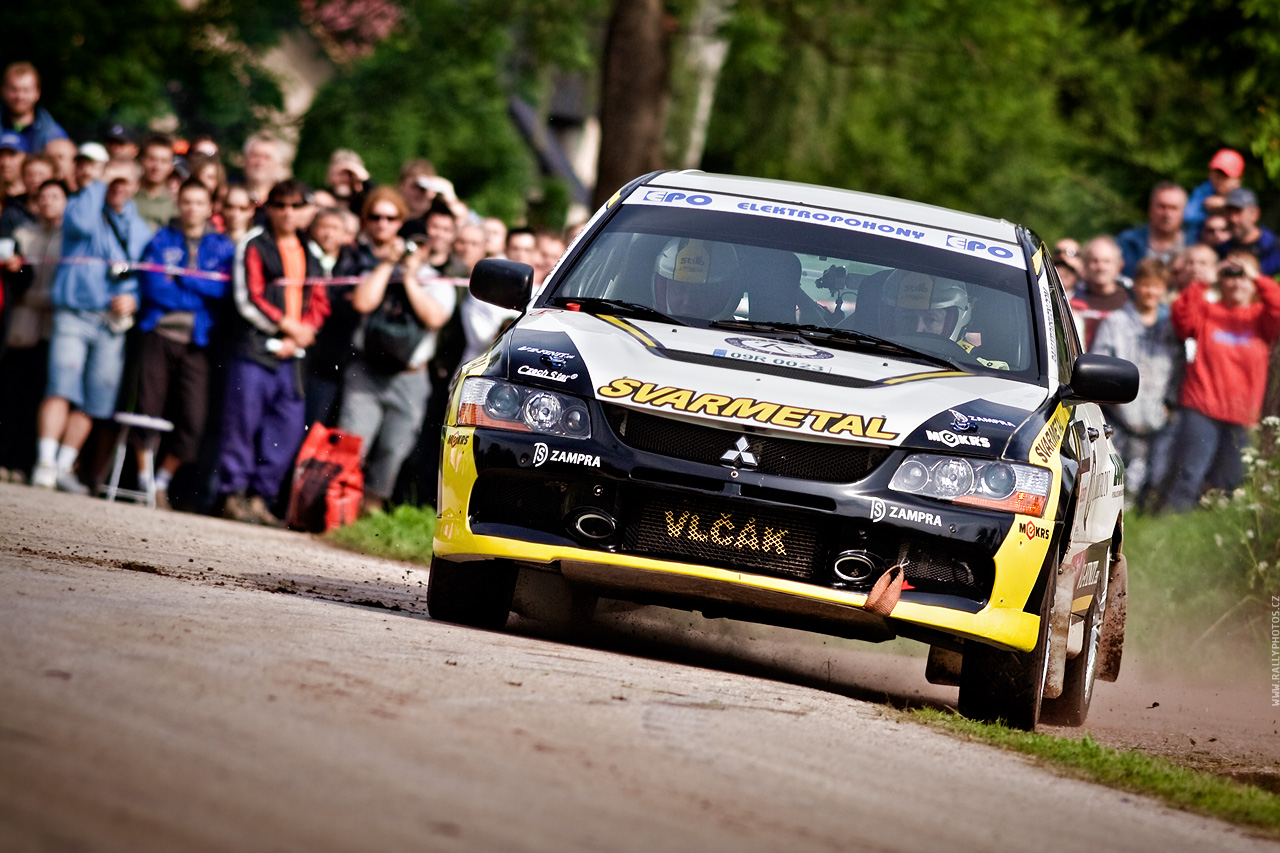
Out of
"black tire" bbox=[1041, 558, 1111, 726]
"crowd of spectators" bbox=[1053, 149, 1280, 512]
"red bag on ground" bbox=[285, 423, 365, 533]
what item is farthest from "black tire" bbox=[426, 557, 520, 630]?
"crowd of spectators" bbox=[1053, 149, 1280, 512]

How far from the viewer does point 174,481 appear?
46.5 ft

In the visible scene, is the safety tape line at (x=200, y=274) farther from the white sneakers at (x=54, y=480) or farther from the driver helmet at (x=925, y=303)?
the driver helmet at (x=925, y=303)

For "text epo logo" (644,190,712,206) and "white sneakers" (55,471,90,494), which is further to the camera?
"white sneakers" (55,471,90,494)

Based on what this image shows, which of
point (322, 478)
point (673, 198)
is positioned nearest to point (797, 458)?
point (673, 198)

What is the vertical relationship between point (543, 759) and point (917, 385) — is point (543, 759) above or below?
below

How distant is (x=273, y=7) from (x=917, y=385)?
75.8 ft

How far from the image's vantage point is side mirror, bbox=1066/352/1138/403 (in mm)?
7977

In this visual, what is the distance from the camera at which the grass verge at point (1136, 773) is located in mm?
6809

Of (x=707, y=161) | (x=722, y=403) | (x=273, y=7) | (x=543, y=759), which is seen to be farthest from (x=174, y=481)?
(x=707, y=161)

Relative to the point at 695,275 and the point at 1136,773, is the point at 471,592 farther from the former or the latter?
the point at 1136,773

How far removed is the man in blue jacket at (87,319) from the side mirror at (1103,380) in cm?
808

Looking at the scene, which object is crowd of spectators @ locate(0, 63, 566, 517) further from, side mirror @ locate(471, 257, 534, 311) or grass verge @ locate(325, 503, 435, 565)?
side mirror @ locate(471, 257, 534, 311)

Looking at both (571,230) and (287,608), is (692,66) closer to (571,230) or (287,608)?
(571,230)

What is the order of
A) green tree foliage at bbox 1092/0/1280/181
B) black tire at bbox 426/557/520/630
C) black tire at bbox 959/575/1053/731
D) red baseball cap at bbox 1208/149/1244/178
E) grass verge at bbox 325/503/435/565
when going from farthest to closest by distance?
green tree foliage at bbox 1092/0/1280/181, red baseball cap at bbox 1208/149/1244/178, grass verge at bbox 325/503/435/565, black tire at bbox 426/557/520/630, black tire at bbox 959/575/1053/731
